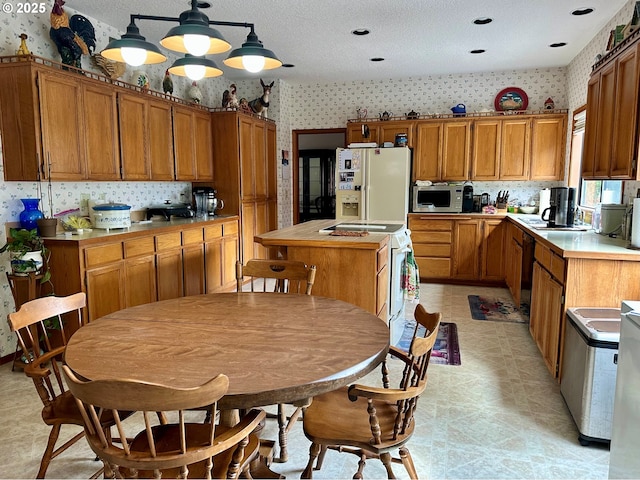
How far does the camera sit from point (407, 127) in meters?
5.90

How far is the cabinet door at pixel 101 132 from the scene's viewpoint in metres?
3.50

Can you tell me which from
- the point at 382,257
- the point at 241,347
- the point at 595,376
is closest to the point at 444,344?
the point at 382,257

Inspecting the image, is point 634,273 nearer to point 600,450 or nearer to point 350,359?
point 600,450

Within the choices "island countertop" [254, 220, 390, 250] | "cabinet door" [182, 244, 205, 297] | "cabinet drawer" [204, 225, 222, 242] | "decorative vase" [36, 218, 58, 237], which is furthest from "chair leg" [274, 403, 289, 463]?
"cabinet drawer" [204, 225, 222, 242]

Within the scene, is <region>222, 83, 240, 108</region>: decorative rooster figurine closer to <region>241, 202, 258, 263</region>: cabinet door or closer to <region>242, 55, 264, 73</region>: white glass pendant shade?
<region>241, 202, 258, 263</region>: cabinet door

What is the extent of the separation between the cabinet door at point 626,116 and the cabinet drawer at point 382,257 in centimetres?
155

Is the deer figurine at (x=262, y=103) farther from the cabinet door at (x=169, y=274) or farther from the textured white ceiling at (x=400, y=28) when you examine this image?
the cabinet door at (x=169, y=274)

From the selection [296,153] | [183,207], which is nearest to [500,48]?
[296,153]

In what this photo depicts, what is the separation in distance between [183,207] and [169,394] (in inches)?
158

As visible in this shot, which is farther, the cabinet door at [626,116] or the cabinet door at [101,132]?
the cabinet door at [101,132]

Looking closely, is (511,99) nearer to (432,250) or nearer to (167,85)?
(432,250)

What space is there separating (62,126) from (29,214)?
69 cm

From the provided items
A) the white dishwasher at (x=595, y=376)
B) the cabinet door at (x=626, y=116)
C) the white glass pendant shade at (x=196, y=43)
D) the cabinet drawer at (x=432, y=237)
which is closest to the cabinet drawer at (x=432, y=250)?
the cabinet drawer at (x=432, y=237)

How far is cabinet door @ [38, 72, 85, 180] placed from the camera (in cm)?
309
